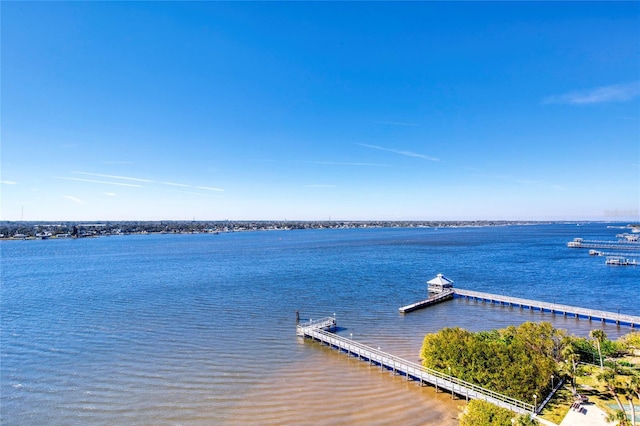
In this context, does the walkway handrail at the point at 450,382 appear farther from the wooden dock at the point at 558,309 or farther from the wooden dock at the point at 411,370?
the wooden dock at the point at 558,309

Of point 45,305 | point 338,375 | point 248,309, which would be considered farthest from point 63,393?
point 45,305

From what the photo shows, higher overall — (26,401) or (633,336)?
(633,336)

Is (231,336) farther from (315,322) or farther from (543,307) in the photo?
(543,307)

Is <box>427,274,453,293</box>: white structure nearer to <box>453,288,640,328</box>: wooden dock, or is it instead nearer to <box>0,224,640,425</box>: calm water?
<box>453,288,640,328</box>: wooden dock

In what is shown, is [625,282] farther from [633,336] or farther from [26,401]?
[26,401]

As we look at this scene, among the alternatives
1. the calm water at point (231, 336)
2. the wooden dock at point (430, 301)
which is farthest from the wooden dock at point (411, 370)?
the wooden dock at point (430, 301)
